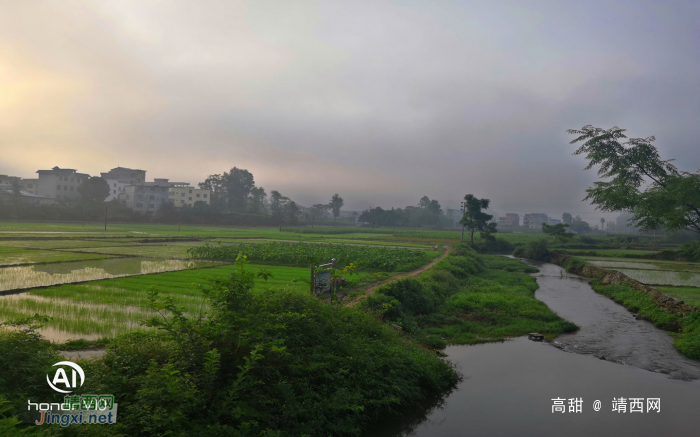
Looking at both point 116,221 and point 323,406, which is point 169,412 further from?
point 116,221

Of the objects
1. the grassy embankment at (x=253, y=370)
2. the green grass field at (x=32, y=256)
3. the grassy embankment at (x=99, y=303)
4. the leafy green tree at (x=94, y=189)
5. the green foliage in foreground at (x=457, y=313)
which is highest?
the leafy green tree at (x=94, y=189)

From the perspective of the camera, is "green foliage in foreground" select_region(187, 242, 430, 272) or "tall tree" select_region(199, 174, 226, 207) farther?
"tall tree" select_region(199, 174, 226, 207)

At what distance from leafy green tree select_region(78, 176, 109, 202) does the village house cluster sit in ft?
3.63

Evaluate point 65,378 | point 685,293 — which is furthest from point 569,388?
point 685,293

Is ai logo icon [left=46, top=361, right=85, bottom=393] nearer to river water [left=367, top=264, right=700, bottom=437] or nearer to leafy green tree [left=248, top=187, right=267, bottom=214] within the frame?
river water [left=367, top=264, right=700, bottom=437]

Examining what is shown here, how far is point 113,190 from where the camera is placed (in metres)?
109

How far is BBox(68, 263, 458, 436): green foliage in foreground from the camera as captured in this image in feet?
18.4

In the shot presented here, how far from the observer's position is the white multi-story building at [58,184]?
89.4 metres

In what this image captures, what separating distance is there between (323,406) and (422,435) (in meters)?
2.09

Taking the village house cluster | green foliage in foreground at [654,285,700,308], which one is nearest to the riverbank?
green foliage in foreground at [654,285,700,308]

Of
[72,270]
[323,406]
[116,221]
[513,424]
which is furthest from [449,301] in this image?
[116,221]

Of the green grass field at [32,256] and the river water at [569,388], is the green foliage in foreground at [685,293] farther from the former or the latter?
the green grass field at [32,256]

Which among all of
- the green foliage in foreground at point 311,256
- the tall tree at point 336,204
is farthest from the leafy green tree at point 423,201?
the green foliage in foreground at point 311,256

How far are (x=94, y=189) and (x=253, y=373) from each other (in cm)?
10101
